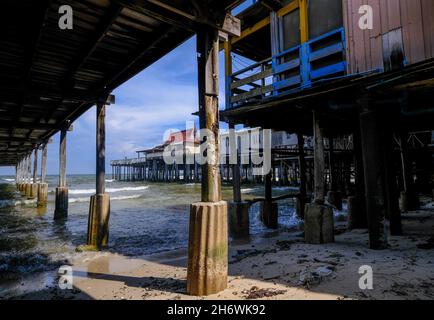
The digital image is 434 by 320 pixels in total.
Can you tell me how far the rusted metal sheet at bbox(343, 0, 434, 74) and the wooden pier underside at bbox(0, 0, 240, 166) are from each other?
398 cm

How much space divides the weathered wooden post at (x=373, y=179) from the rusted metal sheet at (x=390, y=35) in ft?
4.14

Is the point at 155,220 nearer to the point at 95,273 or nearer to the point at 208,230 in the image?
the point at 95,273

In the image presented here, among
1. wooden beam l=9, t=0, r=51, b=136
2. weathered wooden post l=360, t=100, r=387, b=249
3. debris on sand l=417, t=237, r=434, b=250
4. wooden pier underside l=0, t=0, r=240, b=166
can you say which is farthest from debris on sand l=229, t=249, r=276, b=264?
wooden beam l=9, t=0, r=51, b=136

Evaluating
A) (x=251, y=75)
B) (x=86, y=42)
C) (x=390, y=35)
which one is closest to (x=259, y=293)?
(x=86, y=42)

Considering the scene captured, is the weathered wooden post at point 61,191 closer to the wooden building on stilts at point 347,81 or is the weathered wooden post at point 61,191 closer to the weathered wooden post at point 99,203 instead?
the weathered wooden post at point 99,203

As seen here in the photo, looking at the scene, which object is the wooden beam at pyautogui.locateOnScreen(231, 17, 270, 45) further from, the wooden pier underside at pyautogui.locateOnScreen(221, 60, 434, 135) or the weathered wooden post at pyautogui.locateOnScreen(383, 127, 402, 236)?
the weathered wooden post at pyautogui.locateOnScreen(383, 127, 402, 236)

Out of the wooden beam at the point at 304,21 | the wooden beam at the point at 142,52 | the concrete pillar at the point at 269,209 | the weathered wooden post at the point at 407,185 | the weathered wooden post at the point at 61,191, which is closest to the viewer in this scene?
the wooden beam at the point at 142,52

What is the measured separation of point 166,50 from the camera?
516 cm

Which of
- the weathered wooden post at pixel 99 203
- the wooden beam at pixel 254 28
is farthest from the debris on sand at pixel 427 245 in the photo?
the weathered wooden post at pixel 99 203

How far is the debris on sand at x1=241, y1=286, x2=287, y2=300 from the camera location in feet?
12.6

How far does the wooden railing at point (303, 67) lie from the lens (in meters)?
6.71

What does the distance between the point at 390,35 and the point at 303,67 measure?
198 centimetres

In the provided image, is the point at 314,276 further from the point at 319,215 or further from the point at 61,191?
the point at 61,191

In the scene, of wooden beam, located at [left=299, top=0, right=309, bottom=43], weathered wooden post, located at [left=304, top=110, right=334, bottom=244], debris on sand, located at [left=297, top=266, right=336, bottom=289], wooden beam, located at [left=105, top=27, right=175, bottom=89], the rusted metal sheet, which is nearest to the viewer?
debris on sand, located at [left=297, top=266, right=336, bottom=289]
